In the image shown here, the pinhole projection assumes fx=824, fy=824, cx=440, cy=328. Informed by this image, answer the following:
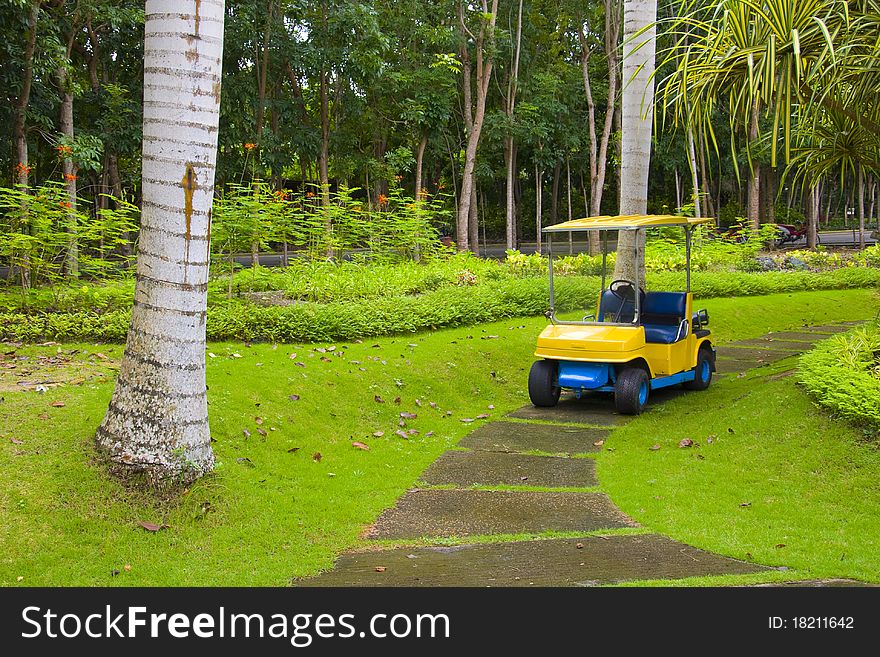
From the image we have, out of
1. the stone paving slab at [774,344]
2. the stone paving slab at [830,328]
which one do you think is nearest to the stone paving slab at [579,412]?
the stone paving slab at [774,344]

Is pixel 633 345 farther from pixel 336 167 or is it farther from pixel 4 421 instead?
pixel 336 167

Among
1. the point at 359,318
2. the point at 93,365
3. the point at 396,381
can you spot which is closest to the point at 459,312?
the point at 359,318

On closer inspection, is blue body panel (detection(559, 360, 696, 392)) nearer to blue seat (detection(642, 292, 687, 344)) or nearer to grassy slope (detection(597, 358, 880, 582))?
grassy slope (detection(597, 358, 880, 582))

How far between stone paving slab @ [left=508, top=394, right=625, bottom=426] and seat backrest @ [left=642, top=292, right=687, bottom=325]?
1.13 meters

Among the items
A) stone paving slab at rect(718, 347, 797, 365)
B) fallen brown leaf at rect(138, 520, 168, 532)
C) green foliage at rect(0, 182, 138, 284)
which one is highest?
green foliage at rect(0, 182, 138, 284)

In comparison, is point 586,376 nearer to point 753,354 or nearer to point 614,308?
point 614,308

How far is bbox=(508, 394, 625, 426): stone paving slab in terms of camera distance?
9055mm

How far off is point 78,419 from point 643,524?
4364 mm

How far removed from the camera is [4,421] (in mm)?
6285

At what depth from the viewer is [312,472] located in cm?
684

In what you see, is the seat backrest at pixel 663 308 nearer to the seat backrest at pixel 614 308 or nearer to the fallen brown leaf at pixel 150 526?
the seat backrest at pixel 614 308

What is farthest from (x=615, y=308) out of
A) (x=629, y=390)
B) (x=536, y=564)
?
(x=536, y=564)

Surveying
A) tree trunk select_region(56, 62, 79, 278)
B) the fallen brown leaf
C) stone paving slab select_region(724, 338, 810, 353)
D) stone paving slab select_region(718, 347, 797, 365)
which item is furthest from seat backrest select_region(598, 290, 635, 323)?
tree trunk select_region(56, 62, 79, 278)

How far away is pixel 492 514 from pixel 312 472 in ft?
5.36
